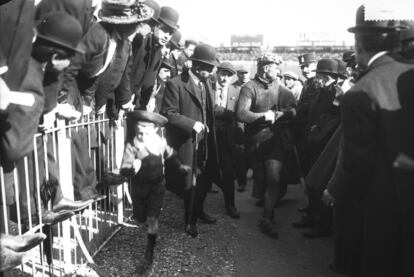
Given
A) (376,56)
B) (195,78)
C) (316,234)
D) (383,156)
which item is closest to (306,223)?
(316,234)

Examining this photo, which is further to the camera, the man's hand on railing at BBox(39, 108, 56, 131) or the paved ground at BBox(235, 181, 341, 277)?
the paved ground at BBox(235, 181, 341, 277)

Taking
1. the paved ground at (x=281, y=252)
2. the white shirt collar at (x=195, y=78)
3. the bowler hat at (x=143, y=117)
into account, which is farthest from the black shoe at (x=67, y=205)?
the white shirt collar at (x=195, y=78)

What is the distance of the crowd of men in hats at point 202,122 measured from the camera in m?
2.61

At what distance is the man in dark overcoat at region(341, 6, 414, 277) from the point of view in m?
2.62

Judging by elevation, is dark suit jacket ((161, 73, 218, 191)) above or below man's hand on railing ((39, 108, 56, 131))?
below

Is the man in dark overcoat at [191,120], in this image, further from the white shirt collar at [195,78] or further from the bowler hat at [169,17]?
the bowler hat at [169,17]

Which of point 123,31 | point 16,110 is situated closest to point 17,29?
point 16,110

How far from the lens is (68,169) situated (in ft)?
11.4

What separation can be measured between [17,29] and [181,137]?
311cm

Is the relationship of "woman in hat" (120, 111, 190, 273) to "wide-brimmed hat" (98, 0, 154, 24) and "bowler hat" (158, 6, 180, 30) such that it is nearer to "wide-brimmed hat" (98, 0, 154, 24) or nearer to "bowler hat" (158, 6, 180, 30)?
"wide-brimmed hat" (98, 0, 154, 24)

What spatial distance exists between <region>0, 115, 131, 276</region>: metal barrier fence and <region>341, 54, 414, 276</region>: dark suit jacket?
217 cm

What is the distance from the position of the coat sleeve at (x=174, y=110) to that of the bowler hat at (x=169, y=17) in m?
0.92

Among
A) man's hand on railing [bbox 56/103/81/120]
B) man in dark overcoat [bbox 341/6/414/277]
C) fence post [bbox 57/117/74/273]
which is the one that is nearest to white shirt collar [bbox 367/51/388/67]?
man in dark overcoat [bbox 341/6/414/277]

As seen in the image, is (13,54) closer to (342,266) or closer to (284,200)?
(342,266)
